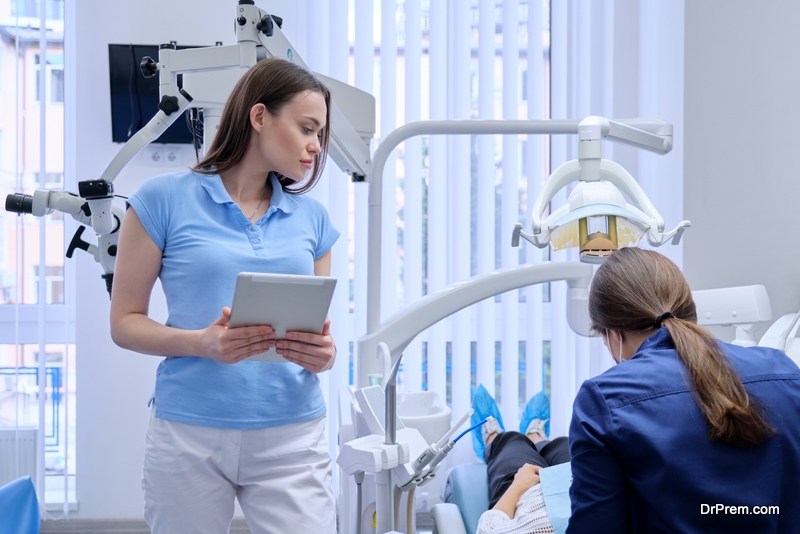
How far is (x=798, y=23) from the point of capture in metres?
2.04

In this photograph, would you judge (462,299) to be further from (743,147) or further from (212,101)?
(743,147)

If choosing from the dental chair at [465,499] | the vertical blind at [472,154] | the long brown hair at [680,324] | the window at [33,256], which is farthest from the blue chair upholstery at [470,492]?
the window at [33,256]

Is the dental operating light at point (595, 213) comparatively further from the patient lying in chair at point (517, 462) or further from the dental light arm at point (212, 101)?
the patient lying in chair at point (517, 462)

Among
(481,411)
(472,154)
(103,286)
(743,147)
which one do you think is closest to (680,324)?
(743,147)

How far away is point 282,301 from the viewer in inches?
35.1

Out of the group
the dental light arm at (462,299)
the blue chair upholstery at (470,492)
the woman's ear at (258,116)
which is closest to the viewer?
the woman's ear at (258,116)

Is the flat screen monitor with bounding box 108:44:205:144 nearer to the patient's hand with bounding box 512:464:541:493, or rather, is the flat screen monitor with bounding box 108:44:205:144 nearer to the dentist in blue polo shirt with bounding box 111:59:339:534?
the dentist in blue polo shirt with bounding box 111:59:339:534

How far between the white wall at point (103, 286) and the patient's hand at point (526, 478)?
149 cm

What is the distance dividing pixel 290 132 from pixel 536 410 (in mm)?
1745

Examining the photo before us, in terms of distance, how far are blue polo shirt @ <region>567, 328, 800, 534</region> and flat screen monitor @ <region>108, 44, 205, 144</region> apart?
2.05m

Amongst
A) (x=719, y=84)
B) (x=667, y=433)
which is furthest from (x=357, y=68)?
(x=667, y=433)

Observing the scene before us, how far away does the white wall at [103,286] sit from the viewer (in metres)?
2.53

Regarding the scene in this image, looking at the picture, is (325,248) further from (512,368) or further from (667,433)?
(512,368)

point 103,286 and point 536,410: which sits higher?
point 103,286
